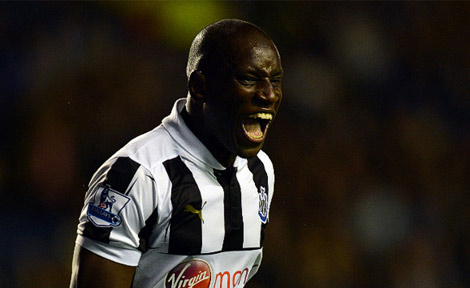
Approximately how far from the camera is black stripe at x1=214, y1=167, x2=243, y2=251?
176 cm

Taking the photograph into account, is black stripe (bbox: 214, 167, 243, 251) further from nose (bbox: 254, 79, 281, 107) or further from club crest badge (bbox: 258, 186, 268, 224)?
nose (bbox: 254, 79, 281, 107)

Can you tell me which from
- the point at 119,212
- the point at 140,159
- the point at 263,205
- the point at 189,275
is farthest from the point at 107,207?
the point at 263,205

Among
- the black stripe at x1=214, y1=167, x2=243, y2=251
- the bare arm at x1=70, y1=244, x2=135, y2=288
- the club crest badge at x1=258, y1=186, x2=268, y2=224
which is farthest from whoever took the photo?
the club crest badge at x1=258, y1=186, x2=268, y2=224

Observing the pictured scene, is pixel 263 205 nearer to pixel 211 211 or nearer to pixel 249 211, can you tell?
pixel 249 211

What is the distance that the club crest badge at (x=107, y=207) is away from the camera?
5.07 ft

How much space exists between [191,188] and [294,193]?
5.46 ft

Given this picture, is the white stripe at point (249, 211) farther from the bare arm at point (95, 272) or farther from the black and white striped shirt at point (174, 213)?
the bare arm at point (95, 272)

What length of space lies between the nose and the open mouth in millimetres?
30

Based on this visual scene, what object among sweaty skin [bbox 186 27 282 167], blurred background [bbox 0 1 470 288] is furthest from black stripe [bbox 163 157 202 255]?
blurred background [bbox 0 1 470 288]

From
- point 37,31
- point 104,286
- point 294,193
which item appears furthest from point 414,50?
point 104,286

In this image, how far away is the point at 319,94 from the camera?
339cm

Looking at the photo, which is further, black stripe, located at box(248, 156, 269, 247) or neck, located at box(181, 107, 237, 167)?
black stripe, located at box(248, 156, 269, 247)

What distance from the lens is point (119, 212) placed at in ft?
5.06

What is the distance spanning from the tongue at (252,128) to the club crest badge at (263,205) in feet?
0.88
